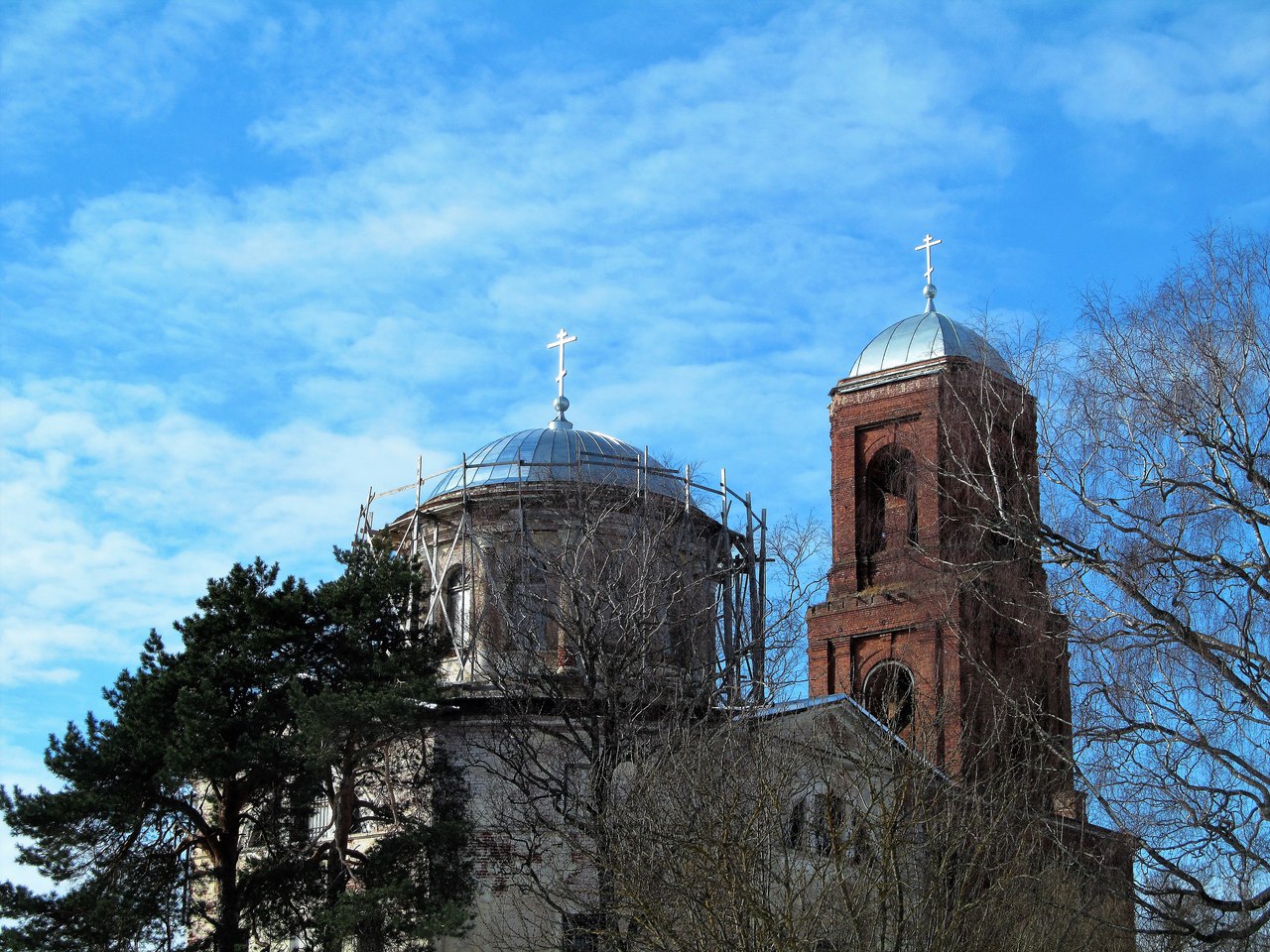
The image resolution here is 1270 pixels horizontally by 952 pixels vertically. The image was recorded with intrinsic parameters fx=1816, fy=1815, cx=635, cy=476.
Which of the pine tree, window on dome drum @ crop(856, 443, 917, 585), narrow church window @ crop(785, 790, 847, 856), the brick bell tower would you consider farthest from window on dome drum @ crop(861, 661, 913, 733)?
narrow church window @ crop(785, 790, 847, 856)

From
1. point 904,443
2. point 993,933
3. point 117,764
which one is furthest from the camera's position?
point 904,443

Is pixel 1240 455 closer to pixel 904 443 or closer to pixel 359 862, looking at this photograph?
pixel 359 862

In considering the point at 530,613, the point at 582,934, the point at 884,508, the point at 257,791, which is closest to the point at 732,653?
the point at 530,613

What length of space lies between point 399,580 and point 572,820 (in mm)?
7913

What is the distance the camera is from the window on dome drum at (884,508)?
107 feet

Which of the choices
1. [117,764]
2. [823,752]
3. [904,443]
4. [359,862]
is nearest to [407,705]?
[359,862]

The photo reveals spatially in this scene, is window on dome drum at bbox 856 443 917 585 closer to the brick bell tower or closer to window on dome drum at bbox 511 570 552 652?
the brick bell tower

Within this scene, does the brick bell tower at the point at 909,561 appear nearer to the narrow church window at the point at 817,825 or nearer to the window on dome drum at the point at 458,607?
the window on dome drum at the point at 458,607

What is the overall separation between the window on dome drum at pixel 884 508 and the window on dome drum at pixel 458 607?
25.6 feet

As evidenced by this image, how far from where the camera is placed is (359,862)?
23.6m

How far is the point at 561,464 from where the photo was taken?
29.9 m

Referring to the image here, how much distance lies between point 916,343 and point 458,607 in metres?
10.1

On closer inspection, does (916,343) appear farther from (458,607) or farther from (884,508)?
(458,607)

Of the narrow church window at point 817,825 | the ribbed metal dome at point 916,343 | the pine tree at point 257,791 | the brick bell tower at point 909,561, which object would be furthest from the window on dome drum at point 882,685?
the narrow church window at point 817,825
